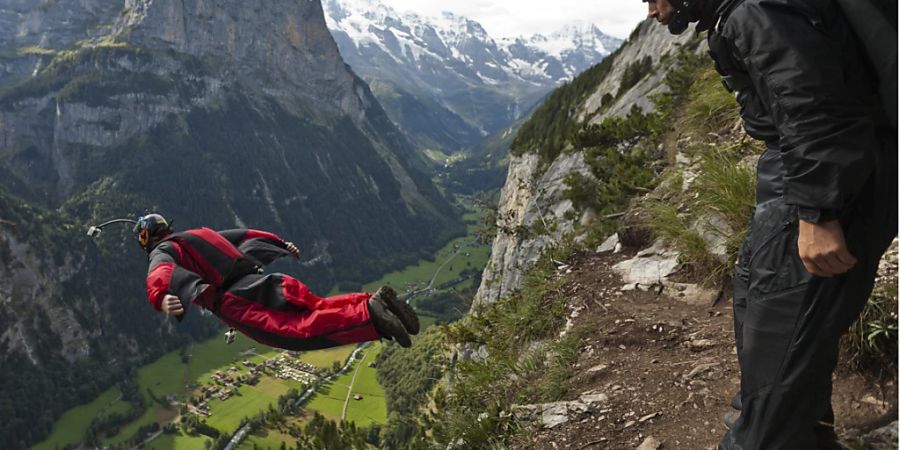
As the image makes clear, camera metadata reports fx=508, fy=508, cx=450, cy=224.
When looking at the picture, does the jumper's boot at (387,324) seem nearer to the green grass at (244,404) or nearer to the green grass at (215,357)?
the green grass at (244,404)

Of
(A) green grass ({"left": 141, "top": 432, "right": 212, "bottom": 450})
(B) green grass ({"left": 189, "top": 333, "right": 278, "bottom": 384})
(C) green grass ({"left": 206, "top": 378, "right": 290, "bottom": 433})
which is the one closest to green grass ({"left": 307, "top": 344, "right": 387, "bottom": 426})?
(C) green grass ({"left": 206, "top": 378, "right": 290, "bottom": 433})

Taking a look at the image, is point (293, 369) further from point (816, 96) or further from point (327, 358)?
point (816, 96)

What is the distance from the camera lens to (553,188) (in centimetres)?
1903

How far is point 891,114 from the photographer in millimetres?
2277

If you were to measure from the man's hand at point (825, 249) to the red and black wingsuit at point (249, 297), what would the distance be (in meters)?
3.61

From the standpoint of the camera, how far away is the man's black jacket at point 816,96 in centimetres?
227

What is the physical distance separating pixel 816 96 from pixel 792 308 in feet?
3.78

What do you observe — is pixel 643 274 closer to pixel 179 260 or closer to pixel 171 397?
pixel 179 260

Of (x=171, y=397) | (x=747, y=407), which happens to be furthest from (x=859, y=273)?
(x=171, y=397)

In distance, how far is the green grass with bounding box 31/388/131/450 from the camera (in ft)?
341

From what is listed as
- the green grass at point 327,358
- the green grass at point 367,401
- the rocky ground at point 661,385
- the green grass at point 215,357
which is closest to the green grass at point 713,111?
the rocky ground at point 661,385

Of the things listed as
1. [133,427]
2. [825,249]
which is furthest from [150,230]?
[133,427]

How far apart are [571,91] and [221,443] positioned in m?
79.6

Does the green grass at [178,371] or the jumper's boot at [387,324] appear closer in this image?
Answer: the jumper's boot at [387,324]
